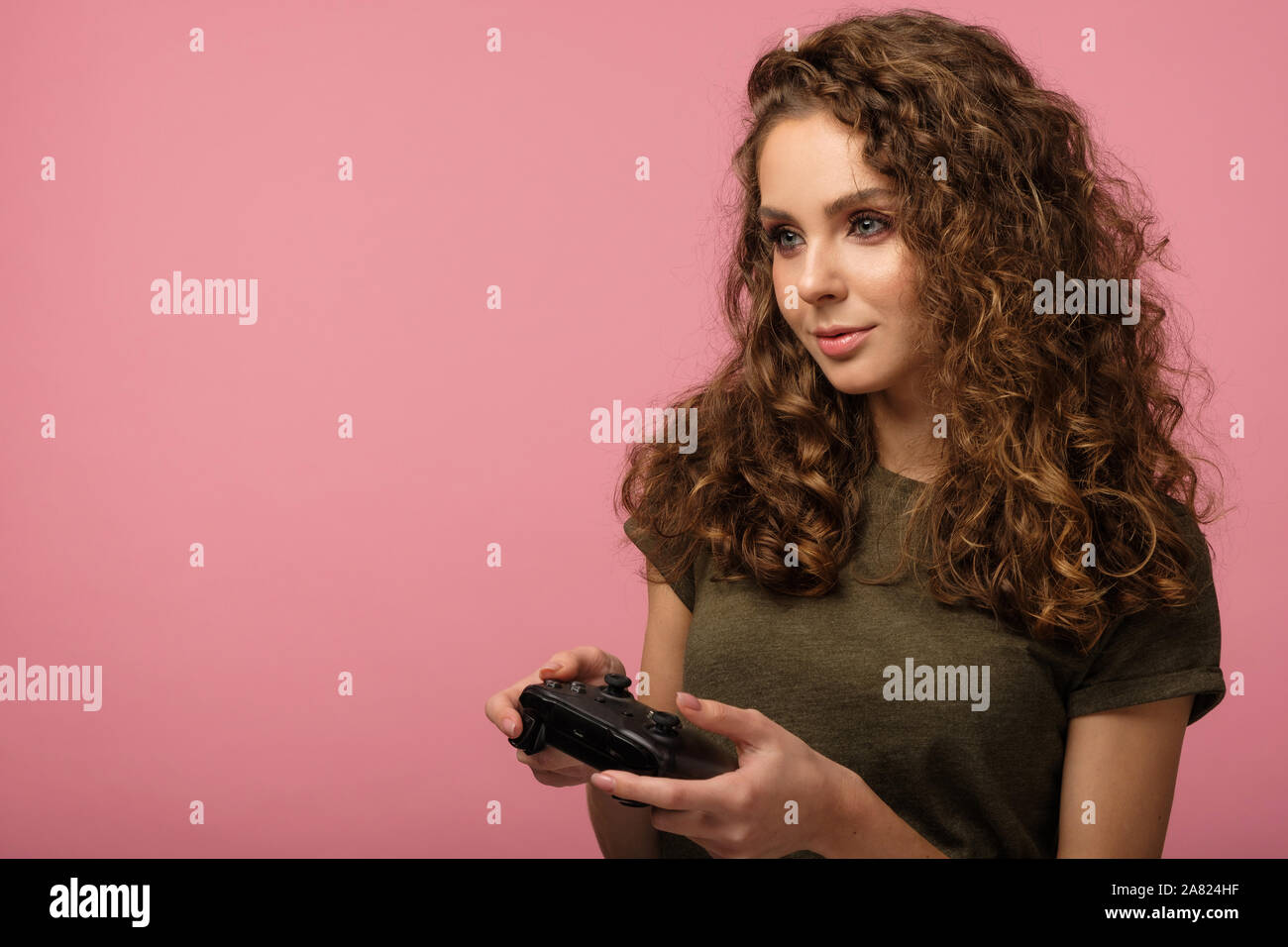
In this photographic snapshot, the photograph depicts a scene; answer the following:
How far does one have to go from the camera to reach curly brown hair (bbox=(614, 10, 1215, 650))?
136 centimetres

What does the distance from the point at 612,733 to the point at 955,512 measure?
514mm

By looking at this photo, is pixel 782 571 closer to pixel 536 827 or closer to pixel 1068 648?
pixel 1068 648

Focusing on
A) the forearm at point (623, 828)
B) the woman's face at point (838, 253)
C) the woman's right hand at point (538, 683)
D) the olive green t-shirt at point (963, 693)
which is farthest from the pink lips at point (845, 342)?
the forearm at point (623, 828)

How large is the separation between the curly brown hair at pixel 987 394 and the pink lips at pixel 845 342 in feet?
0.27

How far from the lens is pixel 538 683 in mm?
1276

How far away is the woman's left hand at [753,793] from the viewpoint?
42.8 inches

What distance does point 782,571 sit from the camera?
4.73ft

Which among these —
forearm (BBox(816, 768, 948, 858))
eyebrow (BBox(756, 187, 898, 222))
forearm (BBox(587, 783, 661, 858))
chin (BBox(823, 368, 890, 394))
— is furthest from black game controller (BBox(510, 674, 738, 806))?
eyebrow (BBox(756, 187, 898, 222))

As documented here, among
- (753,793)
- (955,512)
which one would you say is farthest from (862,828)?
(955,512)

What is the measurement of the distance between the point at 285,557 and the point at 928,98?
1.80 m

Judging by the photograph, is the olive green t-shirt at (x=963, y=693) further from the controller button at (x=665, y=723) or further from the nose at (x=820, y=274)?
the nose at (x=820, y=274)

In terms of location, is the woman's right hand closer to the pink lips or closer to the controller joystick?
the controller joystick

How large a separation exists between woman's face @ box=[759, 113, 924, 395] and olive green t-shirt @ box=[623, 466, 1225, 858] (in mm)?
285
